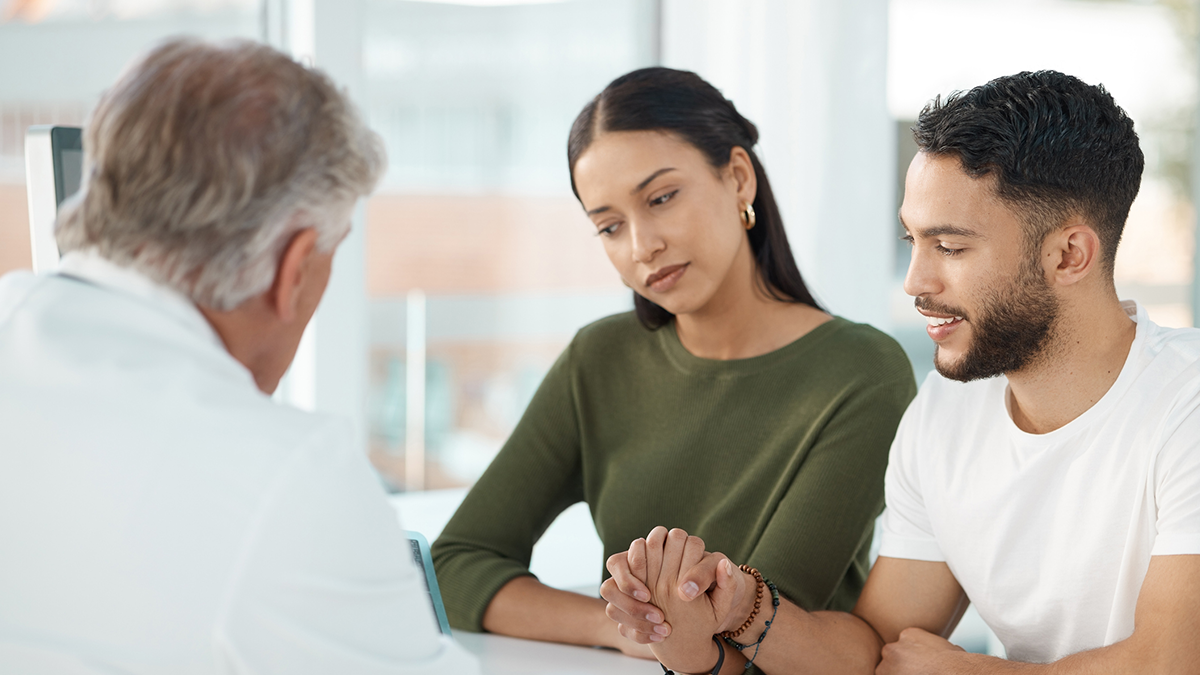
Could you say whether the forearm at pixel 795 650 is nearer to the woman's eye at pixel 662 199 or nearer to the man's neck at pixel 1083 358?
the man's neck at pixel 1083 358

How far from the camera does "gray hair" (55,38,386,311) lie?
32.6 inches

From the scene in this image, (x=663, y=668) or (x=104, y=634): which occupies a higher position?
(x=104, y=634)

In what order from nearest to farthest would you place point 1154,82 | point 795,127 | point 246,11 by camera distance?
point 246,11 → point 795,127 → point 1154,82

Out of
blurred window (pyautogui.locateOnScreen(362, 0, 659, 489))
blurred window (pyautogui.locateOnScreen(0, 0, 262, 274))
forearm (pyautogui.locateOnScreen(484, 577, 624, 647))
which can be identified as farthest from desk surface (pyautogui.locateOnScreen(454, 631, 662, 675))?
blurred window (pyautogui.locateOnScreen(0, 0, 262, 274))

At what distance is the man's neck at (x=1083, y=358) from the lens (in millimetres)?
1324

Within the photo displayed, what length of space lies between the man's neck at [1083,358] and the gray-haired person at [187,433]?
0.85 meters

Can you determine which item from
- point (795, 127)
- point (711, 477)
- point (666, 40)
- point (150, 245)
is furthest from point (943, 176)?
point (666, 40)

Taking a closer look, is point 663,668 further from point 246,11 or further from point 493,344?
point 246,11

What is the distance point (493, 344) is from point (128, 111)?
6.91ft

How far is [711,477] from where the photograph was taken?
69.2 inches

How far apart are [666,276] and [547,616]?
58 cm

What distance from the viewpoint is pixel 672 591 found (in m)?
1.38

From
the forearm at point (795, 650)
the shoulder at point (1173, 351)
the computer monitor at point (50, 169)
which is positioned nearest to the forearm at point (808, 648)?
the forearm at point (795, 650)

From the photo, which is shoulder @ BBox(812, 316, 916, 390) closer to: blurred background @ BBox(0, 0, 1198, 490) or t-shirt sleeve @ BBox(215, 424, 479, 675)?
t-shirt sleeve @ BBox(215, 424, 479, 675)
